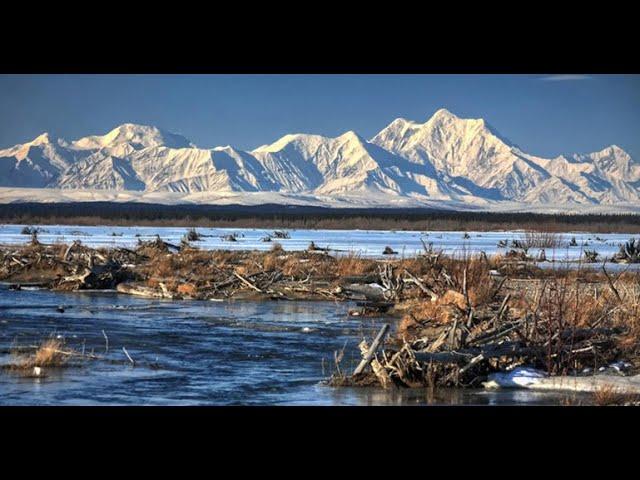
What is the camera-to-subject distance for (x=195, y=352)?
14969mm

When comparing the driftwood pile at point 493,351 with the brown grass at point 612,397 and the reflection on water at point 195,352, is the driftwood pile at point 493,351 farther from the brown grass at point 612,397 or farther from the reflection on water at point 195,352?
the brown grass at point 612,397

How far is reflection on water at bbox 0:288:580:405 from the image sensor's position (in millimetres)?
11359

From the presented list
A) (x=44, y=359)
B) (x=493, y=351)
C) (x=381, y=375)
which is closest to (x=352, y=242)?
(x=44, y=359)

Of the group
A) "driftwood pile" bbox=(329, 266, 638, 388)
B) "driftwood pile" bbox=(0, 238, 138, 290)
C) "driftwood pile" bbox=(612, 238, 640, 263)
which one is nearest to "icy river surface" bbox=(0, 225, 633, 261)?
"driftwood pile" bbox=(612, 238, 640, 263)

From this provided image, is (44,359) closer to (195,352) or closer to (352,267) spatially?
(195,352)

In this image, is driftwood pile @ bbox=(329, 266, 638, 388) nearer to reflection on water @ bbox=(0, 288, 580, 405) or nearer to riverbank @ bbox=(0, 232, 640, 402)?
riverbank @ bbox=(0, 232, 640, 402)

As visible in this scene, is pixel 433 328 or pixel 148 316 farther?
pixel 148 316

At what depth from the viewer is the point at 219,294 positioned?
78.8 feet

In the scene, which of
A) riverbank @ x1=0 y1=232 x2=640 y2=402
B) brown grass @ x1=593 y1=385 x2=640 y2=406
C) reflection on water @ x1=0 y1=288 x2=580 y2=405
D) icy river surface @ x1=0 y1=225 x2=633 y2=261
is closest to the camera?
brown grass @ x1=593 y1=385 x2=640 y2=406

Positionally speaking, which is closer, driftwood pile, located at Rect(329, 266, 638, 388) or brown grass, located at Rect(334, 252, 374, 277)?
driftwood pile, located at Rect(329, 266, 638, 388)
